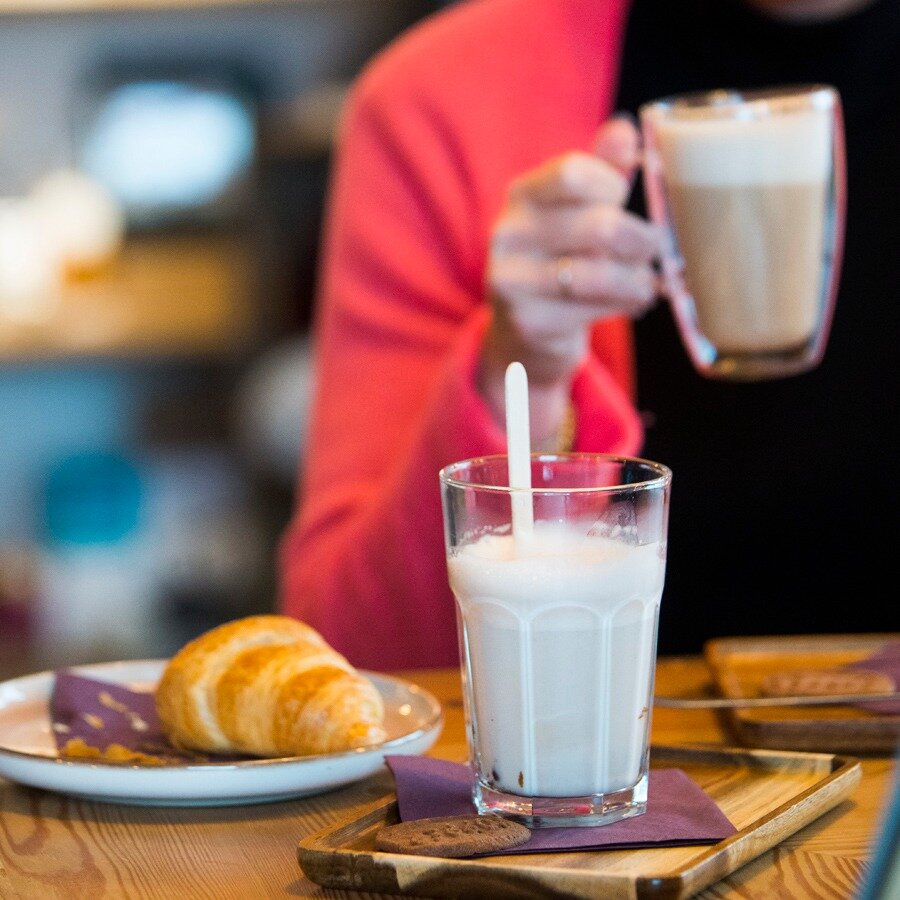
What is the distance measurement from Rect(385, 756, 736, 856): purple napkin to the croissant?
0.17 feet

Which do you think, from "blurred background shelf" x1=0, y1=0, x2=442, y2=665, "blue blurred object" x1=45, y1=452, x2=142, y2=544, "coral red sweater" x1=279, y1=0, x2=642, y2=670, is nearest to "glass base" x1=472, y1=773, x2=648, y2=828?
"coral red sweater" x1=279, y1=0, x2=642, y2=670

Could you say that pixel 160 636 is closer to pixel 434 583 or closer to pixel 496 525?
pixel 434 583

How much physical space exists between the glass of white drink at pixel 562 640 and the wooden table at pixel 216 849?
81 mm

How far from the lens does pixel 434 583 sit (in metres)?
1.29

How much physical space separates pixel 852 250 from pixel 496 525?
0.89 meters

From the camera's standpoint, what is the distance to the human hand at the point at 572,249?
1.02 metres

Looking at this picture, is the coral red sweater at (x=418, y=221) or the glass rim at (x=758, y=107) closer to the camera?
the glass rim at (x=758, y=107)

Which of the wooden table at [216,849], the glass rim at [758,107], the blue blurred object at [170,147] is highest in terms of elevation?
the blue blurred object at [170,147]

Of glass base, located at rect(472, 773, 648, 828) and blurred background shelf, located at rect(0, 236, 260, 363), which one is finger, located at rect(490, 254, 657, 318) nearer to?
glass base, located at rect(472, 773, 648, 828)

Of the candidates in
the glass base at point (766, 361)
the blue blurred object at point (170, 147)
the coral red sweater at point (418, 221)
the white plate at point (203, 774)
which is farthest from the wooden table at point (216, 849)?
the blue blurred object at point (170, 147)

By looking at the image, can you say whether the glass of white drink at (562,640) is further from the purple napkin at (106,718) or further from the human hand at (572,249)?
the human hand at (572,249)

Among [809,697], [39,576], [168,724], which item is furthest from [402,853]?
[39,576]

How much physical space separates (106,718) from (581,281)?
1.49 ft

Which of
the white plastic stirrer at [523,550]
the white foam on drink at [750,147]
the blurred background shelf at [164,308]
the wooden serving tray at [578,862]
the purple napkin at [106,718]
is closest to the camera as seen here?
the wooden serving tray at [578,862]
